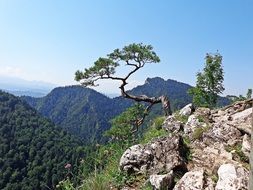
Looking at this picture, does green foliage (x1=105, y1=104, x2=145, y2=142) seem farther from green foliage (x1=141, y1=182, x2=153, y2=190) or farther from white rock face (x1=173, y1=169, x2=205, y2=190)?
white rock face (x1=173, y1=169, x2=205, y2=190)

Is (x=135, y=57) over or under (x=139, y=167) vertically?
over

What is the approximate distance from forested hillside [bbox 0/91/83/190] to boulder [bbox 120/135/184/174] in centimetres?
12906

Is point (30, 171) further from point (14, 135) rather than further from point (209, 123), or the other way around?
point (209, 123)

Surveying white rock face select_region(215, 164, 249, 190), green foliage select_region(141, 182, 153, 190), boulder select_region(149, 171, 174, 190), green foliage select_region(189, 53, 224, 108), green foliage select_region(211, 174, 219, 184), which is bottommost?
green foliage select_region(141, 182, 153, 190)

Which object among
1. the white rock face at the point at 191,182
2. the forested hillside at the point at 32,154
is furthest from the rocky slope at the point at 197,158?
the forested hillside at the point at 32,154

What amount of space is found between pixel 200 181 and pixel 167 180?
0.64m

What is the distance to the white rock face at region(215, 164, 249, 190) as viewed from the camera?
694 centimetres

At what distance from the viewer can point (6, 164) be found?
161875mm

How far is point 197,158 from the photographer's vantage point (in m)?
9.35

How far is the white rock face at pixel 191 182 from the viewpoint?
7241 millimetres

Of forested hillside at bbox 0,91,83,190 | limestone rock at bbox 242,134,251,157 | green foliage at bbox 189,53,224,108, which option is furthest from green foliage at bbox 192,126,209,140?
forested hillside at bbox 0,91,83,190

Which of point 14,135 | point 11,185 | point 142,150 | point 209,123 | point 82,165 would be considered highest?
point 209,123

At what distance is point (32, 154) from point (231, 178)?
169582mm

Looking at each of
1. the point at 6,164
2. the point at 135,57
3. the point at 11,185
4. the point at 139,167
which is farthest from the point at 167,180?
the point at 6,164
